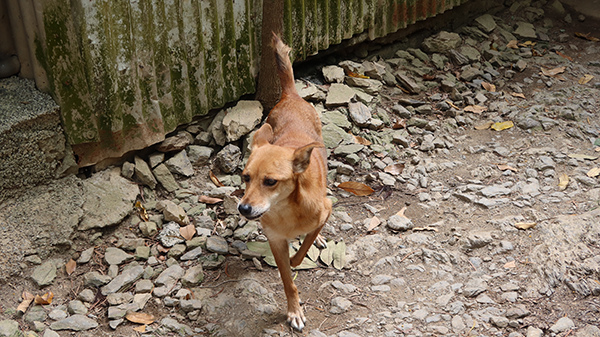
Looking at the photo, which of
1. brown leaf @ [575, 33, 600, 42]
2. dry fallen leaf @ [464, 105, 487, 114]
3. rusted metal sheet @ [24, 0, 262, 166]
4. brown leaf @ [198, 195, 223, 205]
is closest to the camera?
rusted metal sheet @ [24, 0, 262, 166]

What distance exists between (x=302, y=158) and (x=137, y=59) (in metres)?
2.04

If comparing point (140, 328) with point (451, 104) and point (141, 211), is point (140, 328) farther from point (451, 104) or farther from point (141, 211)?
point (451, 104)

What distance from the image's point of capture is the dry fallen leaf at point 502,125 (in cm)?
639

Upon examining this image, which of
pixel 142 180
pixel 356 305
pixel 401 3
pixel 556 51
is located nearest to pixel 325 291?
pixel 356 305

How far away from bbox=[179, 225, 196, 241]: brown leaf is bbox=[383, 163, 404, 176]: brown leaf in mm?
2159

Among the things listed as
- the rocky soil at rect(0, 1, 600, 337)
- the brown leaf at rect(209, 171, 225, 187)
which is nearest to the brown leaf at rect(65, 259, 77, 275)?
the rocky soil at rect(0, 1, 600, 337)

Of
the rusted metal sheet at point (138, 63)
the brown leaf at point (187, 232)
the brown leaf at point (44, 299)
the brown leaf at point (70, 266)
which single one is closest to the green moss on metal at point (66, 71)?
the rusted metal sheet at point (138, 63)

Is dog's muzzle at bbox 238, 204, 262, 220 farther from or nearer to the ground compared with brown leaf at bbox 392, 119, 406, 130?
farther from the ground

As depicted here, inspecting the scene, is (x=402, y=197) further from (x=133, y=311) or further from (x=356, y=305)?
(x=133, y=311)

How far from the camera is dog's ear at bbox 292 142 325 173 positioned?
3.58m

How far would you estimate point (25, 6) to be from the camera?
4.16 meters

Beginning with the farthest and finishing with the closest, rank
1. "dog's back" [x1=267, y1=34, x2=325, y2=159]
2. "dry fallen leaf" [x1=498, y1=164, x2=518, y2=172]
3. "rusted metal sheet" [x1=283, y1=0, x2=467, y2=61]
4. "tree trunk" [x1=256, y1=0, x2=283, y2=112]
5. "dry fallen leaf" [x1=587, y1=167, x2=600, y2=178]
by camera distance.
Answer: "rusted metal sheet" [x1=283, y1=0, x2=467, y2=61], "dry fallen leaf" [x1=498, y1=164, x2=518, y2=172], "tree trunk" [x1=256, y1=0, x2=283, y2=112], "dry fallen leaf" [x1=587, y1=167, x2=600, y2=178], "dog's back" [x1=267, y1=34, x2=325, y2=159]

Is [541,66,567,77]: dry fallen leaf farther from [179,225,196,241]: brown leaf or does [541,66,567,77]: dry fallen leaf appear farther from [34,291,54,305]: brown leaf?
[34,291,54,305]: brown leaf

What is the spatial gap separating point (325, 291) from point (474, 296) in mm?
1158
